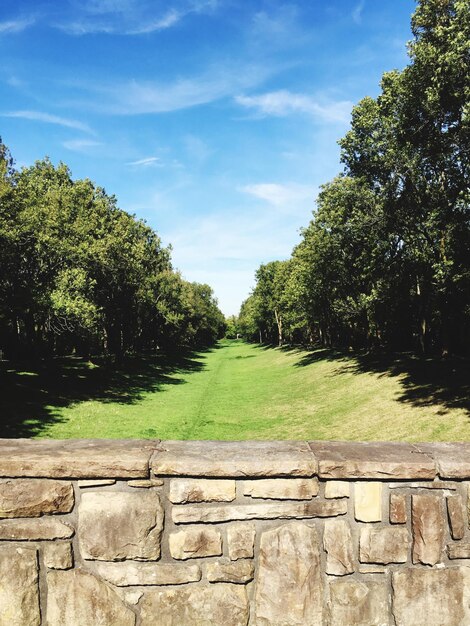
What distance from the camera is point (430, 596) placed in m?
2.61

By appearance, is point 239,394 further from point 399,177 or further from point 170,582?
point 170,582

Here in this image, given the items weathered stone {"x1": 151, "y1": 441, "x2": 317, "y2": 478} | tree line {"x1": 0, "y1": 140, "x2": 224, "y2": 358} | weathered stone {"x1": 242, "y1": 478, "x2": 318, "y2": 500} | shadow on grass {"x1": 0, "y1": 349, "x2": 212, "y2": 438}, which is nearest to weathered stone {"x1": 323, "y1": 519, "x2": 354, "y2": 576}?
weathered stone {"x1": 242, "y1": 478, "x2": 318, "y2": 500}

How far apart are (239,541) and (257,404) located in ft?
66.5

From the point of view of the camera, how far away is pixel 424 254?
62.6 ft

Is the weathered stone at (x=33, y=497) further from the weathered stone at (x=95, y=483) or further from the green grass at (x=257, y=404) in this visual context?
the green grass at (x=257, y=404)

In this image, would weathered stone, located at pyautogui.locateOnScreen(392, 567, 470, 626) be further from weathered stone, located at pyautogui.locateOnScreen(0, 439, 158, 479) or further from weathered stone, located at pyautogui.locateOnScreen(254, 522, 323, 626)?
weathered stone, located at pyautogui.locateOnScreen(0, 439, 158, 479)

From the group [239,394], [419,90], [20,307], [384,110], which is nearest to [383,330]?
[239,394]

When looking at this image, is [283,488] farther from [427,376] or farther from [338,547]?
[427,376]

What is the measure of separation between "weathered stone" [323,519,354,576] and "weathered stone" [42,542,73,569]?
5.17 feet

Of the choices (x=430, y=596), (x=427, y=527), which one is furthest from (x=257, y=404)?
(x=427, y=527)

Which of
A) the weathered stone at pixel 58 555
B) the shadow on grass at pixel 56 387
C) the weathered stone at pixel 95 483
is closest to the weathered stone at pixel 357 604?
the weathered stone at pixel 95 483

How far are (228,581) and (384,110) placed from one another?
20498mm

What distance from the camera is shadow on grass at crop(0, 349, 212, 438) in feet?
51.7

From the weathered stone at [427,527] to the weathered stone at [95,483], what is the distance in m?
1.87
